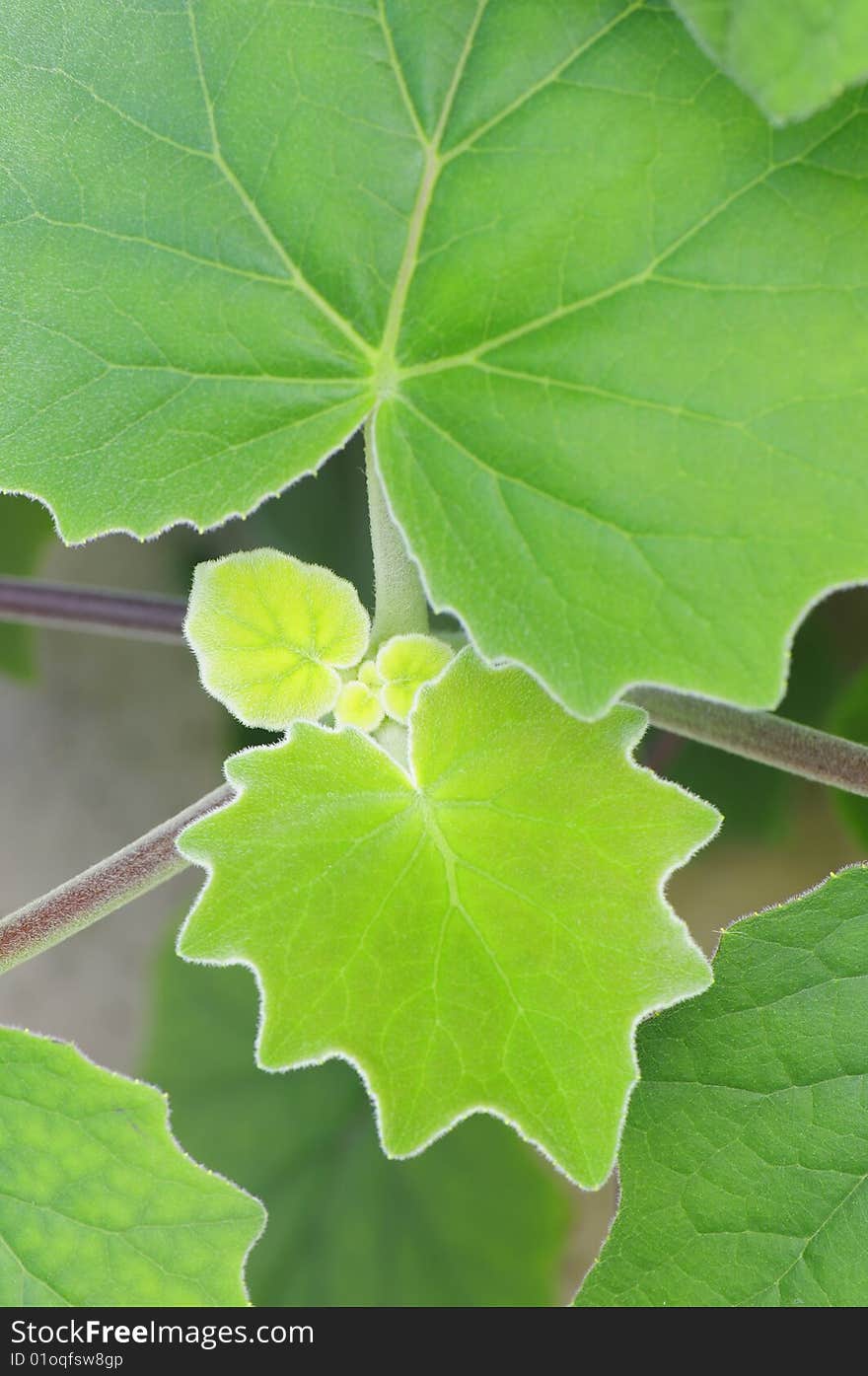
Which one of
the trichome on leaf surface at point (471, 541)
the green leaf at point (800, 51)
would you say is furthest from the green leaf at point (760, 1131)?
the green leaf at point (800, 51)

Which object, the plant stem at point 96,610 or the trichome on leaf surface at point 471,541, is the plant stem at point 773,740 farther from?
the plant stem at point 96,610

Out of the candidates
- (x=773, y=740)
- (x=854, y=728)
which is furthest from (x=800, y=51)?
(x=854, y=728)

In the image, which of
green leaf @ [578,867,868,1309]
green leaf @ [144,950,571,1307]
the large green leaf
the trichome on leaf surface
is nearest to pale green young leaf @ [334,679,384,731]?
the trichome on leaf surface

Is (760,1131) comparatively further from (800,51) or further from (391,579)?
(800,51)

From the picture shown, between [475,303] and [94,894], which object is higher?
[475,303]

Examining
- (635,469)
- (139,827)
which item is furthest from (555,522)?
(139,827)

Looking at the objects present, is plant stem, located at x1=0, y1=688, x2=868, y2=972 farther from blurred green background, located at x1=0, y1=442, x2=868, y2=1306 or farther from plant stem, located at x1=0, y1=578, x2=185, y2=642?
blurred green background, located at x1=0, y1=442, x2=868, y2=1306

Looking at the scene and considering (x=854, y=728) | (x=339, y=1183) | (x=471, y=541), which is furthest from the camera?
(x=339, y=1183)
